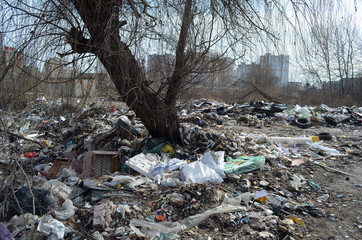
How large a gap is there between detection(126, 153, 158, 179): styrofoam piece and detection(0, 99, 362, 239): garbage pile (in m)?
0.02

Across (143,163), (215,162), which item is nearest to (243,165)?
(215,162)

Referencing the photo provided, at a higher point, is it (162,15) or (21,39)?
(162,15)

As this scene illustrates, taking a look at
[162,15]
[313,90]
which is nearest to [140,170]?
[162,15]

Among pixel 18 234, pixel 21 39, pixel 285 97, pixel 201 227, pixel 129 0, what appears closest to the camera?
pixel 18 234

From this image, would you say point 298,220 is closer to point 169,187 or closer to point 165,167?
point 169,187

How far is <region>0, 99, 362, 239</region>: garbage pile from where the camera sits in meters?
2.44

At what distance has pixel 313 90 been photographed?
18.7m

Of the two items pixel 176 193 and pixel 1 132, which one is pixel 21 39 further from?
pixel 176 193

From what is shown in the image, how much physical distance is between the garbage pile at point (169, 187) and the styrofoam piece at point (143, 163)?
0.02 m

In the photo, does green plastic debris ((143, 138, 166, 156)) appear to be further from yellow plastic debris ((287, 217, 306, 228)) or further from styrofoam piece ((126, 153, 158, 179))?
yellow plastic debris ((287, 217, 306, 228))

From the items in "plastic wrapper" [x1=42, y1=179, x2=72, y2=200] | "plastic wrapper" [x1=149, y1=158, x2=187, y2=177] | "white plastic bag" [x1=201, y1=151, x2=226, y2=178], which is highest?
"white plastic bag" [x1=201, y1=151, x2=226, y2=178]

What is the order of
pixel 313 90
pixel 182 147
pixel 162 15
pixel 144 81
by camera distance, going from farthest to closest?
1. pixel 313 90
2. pixel 182 147
3. pixel 144 81
4. pixel 162 15

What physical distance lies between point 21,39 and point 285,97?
15926 millimetres

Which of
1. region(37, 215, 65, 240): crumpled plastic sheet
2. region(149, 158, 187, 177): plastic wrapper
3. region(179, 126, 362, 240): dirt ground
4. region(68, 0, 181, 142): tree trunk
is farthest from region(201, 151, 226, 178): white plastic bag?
region(37, 215, 65, 240): crumpled plastic sheet
